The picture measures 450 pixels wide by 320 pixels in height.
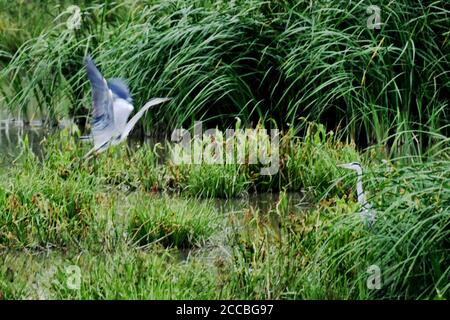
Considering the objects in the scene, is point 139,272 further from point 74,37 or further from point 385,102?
point 74,37

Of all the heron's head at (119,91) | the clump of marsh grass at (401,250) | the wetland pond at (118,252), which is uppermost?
the heron's head at (119,91)

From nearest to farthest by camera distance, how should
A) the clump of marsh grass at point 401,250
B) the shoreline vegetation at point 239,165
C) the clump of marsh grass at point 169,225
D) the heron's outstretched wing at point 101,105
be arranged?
the clump of marsh grass at point 401,250, the shoreline vegetation at point 239,165, the clump of marsh grass at point 169,225, the heron's outstretched wing at point 101,105

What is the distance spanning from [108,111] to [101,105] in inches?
2.3

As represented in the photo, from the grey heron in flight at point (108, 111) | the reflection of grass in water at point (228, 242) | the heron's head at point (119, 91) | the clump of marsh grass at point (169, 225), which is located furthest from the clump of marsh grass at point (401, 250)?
the heron's head at point (119, 91)

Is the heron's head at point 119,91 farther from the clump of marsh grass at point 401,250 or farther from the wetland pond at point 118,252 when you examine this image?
the clump of marsh grass at point 401,250

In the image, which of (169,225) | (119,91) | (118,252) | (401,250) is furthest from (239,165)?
(401,250)

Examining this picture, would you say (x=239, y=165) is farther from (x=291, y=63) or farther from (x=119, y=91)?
(x=291, y=63)

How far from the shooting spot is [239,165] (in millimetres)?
7574

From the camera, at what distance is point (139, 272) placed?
5090 millimetres

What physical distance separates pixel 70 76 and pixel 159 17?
115cm

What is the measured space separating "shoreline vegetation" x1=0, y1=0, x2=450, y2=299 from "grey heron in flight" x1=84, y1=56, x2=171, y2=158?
0.70 ft

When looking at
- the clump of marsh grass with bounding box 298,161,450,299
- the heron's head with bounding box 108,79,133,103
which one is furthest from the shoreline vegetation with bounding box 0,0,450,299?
the heron's head with bounding box 108,79,133,103

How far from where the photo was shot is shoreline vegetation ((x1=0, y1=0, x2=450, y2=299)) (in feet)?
16.3

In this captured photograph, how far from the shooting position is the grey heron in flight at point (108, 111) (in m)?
7.24
